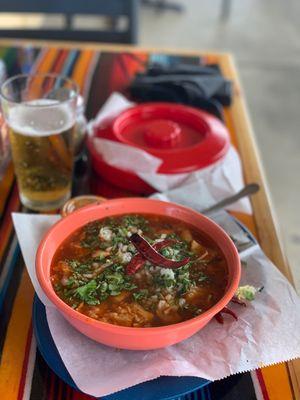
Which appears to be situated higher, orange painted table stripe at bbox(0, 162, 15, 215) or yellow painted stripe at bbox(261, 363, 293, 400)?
yellow painted stripe at bbox(261, 363, 293, 400)

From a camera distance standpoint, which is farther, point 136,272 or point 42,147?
point 42,147

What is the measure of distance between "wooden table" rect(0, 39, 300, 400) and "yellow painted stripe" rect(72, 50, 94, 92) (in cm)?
4

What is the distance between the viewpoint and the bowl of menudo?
68 centimetres

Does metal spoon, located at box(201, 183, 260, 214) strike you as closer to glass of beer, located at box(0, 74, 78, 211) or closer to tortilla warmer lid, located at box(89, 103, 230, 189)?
tortilla warmer lid, located at box(89, 103, 230, 189)

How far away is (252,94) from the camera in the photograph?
10.8 ft

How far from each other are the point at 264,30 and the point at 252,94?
1.22 metres

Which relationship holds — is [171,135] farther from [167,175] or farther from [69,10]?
[69,10]

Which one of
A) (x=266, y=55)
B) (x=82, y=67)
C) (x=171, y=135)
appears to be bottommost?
(x=266, y=55)

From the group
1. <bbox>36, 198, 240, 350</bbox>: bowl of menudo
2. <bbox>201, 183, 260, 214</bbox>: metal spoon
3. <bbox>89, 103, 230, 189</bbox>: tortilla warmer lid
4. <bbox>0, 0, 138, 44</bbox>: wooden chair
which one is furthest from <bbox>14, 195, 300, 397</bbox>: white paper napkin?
<bbox>0, 0, 138, 44</bbox>: wooden chair

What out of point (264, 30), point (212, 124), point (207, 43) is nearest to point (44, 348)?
point (212, 124)

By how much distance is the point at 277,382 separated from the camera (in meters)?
0.71

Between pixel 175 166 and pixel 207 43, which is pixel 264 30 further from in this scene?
pixel 175 166

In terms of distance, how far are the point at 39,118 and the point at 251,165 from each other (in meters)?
0.49

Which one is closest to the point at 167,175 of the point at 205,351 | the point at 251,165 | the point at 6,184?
the point at 251,165
